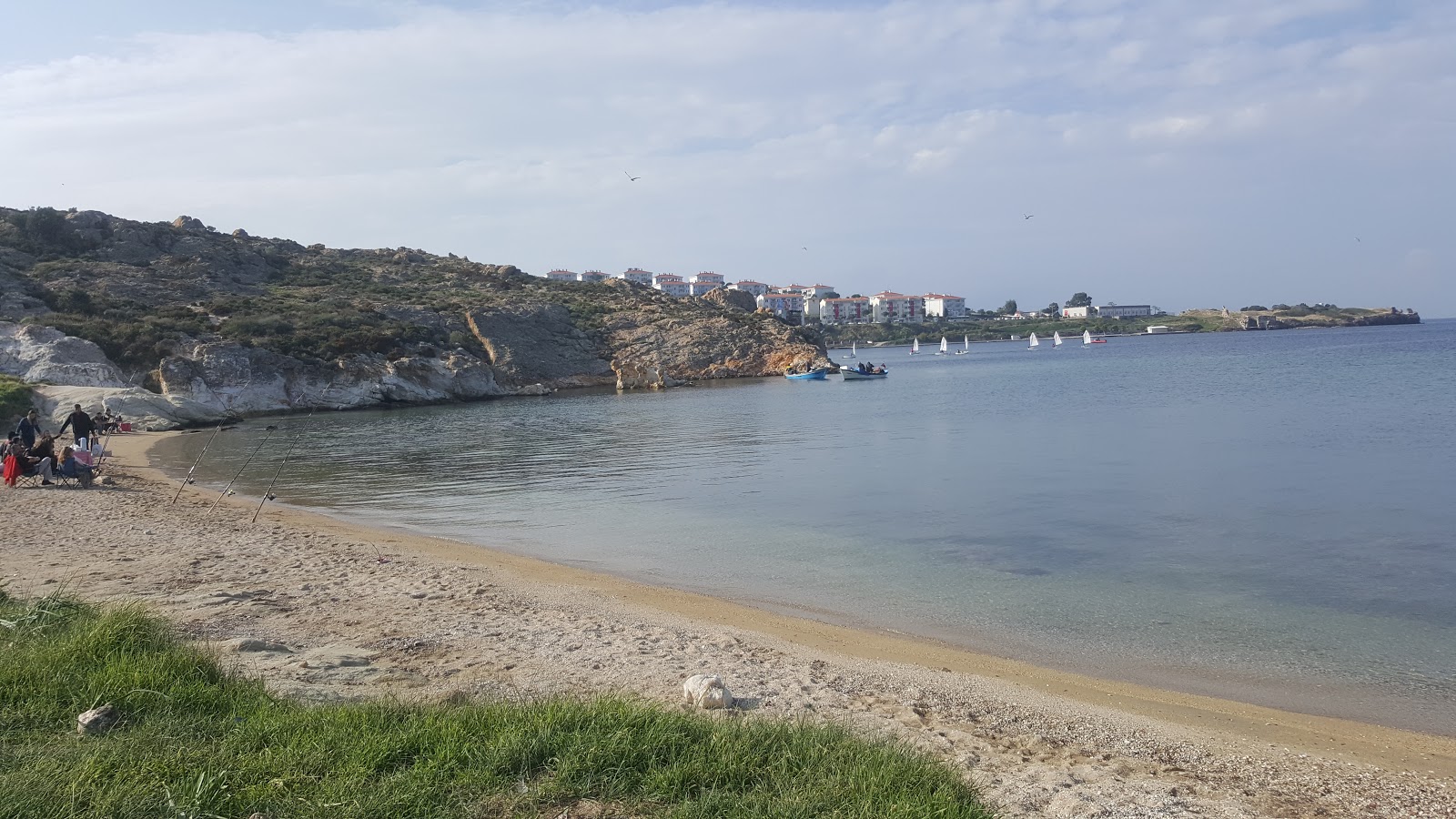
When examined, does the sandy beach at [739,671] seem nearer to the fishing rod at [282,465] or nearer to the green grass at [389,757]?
the green grass at [389,757]

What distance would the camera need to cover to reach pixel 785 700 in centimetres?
725

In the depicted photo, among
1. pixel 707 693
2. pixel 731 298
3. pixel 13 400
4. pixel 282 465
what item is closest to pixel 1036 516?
pixel 707 693

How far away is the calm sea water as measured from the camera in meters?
9.79

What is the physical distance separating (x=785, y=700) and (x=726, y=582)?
562cm

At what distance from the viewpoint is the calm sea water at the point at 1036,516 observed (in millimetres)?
9789

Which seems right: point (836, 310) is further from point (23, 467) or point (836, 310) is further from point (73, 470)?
point (23, 467)

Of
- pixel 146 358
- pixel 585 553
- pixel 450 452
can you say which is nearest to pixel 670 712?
pixel 585 553

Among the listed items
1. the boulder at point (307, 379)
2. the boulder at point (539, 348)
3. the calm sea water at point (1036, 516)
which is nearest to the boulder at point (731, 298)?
the boulder at point (539, 348)

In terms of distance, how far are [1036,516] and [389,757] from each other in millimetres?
14411

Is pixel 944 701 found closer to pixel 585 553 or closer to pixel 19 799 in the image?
pixel 19 799

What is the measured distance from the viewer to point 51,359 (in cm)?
4022

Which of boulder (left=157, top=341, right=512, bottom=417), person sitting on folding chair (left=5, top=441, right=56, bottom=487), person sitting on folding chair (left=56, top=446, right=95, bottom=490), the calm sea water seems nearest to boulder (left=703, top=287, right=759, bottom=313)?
boulder (left=157, top=341, right=512, bottom=417)

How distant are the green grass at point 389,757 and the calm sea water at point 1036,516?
5387 millimetres

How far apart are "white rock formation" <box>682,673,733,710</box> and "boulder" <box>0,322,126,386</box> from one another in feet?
139
